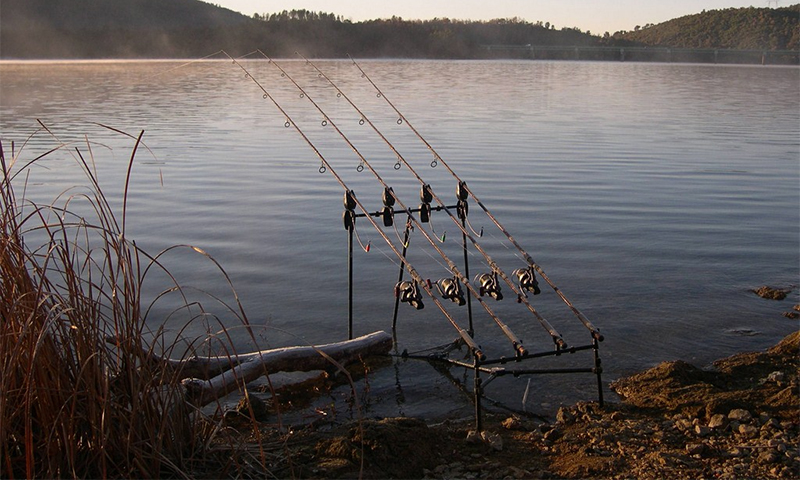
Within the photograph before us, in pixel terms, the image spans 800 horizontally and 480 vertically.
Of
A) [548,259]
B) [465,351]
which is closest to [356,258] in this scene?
[548,259]

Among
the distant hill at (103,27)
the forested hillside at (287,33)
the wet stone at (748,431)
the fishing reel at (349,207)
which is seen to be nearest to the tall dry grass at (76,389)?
the fishing reel at (349,207)

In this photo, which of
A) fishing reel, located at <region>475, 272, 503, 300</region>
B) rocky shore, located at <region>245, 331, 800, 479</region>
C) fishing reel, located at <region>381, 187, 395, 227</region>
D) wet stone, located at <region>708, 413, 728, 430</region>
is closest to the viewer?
rocky shore, located at <region>245, 331, 800, 479</region>

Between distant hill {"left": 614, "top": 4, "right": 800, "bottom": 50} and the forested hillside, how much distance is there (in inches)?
5.3

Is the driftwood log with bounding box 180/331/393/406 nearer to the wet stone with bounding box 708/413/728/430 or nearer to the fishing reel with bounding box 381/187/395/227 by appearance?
the fishing reel with bounding box 381/187/395/227

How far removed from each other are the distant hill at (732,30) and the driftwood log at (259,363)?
111242 mm

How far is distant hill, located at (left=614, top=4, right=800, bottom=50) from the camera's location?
112062 millimetres

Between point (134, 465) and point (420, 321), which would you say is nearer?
point (134, 465)

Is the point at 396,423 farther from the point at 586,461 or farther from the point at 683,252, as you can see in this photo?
the point at 683,252

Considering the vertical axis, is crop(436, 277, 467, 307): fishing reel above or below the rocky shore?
above

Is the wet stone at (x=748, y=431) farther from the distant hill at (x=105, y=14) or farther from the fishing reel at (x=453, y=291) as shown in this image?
the distant hill at (x=105, y=14)

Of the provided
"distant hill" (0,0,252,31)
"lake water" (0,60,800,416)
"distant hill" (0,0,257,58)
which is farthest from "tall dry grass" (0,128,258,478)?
"distant hill" (0,0,252,31)

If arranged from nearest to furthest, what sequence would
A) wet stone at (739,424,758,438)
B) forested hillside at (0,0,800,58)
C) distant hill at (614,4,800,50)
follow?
1. wet stone at (739,424,758,438)
2. forested hillside at (0,0,800,58)
3. distant hill at (614,4,800,50)

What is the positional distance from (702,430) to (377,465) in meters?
1.62

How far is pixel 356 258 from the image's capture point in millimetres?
9344
